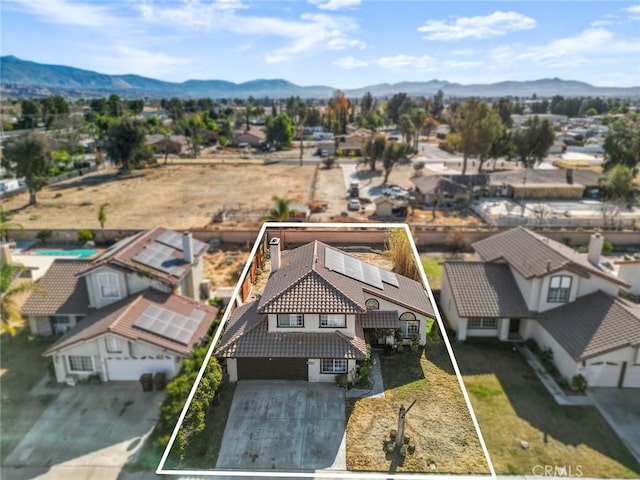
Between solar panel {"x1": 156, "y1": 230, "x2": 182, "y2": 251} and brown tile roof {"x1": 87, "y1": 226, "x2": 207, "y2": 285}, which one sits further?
solar panel {"x1": 156, "y1": 230, "x2": 182, "y2": 251}

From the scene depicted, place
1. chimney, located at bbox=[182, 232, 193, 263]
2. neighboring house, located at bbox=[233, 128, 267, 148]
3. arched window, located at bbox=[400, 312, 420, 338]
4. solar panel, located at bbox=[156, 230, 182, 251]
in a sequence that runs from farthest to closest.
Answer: neighboring house, located at bbox=[233, 128, 267, 148] < solar panel, located at bbox=[156, 230, 182, 251] < chimney, located at bbox=[182, 232, 193, 263] < arched window, located at bbox=[400, 312, 420, 338]

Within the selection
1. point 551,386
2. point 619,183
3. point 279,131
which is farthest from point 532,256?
point 279,131

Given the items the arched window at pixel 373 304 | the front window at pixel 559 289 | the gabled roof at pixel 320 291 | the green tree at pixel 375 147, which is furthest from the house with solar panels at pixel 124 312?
the green tree at pixel 375 147

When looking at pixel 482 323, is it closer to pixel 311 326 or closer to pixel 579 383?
pixel 579 383

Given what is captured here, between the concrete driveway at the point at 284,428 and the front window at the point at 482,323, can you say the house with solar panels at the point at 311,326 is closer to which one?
the concrete driveway at the point at 284,428

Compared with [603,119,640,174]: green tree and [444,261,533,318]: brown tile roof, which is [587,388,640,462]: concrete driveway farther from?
[603,119,640,174]: green tree

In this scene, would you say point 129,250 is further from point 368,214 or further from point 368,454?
point 368,214

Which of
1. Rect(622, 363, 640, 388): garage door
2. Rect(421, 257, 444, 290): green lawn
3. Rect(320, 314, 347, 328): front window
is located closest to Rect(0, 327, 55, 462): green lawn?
Rect(320, 314, 347, 328): front window
